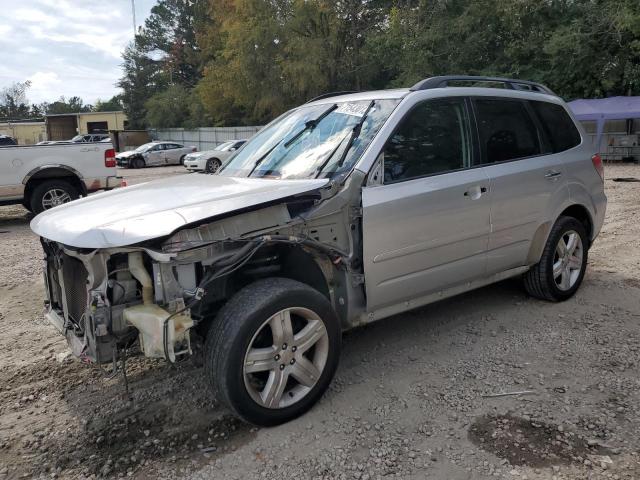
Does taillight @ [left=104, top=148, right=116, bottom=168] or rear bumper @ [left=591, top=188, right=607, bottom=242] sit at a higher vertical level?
taillight @ [left=104, top=148, right=116, bottom=168]

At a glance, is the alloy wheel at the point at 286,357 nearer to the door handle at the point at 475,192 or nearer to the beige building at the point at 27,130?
the door handle at the point at 475,192

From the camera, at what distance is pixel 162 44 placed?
198 feet

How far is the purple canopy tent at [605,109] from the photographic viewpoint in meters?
20.0

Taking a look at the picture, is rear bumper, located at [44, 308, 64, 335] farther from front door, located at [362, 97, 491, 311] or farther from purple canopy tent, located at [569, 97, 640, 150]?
purple canopy tent, located at [569, 97, 640, 150]

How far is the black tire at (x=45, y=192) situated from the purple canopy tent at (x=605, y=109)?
18.0 meters

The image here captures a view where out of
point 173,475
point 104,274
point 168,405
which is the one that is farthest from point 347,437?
point 104,274

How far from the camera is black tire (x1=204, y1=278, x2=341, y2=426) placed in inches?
113

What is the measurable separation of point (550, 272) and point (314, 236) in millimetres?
2522

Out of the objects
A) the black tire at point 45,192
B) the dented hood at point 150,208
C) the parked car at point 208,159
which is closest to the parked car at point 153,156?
the parked car at point 208,159

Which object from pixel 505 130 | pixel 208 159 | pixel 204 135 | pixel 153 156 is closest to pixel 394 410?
pixel 505 130

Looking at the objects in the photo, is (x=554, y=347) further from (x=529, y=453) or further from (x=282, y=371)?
(x=282, y=371)

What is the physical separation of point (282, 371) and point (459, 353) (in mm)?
1555

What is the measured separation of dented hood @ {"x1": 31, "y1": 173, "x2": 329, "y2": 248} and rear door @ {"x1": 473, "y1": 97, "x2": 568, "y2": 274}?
5.14 feet

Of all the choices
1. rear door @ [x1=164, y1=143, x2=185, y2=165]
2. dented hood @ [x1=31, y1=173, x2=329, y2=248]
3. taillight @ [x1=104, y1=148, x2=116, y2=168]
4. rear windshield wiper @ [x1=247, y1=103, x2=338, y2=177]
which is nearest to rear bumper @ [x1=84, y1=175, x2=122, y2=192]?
taillight @ [x1=104, y1=148, x2=116, y2=168]
